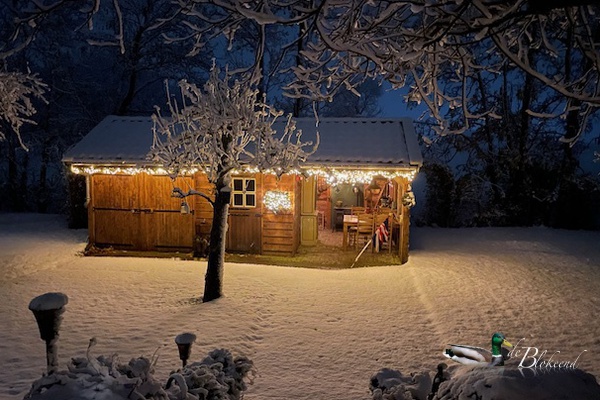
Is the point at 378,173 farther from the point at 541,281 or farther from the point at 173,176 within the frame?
the point at 173,176

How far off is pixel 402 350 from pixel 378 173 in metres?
6.07

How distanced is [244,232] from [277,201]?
56.8 inches

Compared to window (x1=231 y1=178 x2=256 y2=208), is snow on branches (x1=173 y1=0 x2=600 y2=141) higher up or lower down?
higher up

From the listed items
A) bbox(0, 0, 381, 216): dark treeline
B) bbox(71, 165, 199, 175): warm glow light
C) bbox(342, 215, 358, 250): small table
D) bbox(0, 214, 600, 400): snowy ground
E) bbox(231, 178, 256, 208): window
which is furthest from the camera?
bbox(0, 0, 381, 216): dark treeline

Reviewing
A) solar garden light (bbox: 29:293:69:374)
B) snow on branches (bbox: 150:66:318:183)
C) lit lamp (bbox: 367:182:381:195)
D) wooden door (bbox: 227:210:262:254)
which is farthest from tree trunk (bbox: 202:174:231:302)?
lit lamp (bbox: 367:182:381:195)

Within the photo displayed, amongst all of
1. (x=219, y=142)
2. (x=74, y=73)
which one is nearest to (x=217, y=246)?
(x=219, y=142)

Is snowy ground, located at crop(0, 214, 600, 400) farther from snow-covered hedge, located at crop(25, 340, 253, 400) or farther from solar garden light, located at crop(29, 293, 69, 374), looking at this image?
snow-covered hedge, located at crop(25, 340, 253, 400)

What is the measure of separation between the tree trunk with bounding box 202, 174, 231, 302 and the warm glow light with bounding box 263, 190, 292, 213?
12.1 feet

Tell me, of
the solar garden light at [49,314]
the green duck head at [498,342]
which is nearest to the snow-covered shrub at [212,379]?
the solar garden light at [49,314]

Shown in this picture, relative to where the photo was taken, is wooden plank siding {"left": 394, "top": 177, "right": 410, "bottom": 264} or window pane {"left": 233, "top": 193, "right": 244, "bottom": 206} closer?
wooden plank siding {"left": 394, "top": 177, "right": 410, "bottom": 264}

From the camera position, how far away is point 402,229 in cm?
1174

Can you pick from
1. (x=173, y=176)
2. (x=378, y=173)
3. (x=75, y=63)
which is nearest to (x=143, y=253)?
(x=173, y=176)

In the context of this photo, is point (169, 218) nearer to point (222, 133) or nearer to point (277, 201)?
point (277, 201)

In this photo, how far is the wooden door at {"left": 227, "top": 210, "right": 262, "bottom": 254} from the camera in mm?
12633
